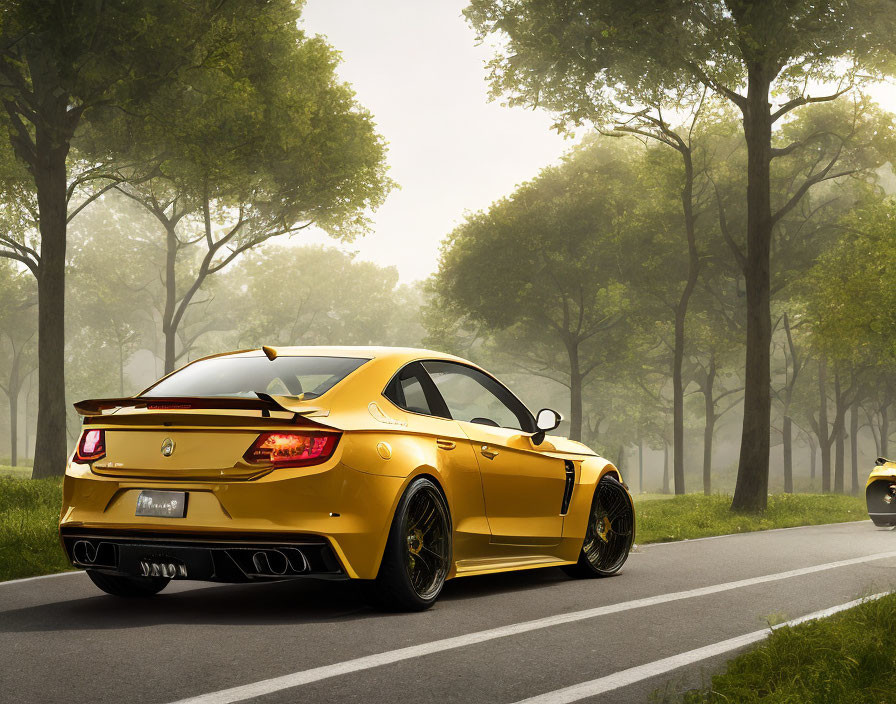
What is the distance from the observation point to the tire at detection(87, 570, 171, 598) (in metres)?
6.89

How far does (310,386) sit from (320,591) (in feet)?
5.42

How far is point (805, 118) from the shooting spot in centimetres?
3050

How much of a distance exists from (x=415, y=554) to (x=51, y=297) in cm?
1358

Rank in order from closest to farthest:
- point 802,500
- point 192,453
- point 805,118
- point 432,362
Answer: point 192,453 → point 432,362 → point 802,500 → point 805,118

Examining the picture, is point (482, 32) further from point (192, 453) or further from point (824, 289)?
point (192, 453)

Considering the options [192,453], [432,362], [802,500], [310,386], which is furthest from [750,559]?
[802,500]

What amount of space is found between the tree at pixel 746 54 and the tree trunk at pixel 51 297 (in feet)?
28.1

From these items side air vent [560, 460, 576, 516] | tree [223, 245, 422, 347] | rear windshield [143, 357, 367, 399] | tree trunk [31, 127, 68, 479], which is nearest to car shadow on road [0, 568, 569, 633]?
side air vent [560, 460, 576, 516]

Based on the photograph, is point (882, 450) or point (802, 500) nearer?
point (802, 500)

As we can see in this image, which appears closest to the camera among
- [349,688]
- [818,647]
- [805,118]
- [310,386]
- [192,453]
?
[349,688]

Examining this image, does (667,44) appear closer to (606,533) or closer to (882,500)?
(882,500)

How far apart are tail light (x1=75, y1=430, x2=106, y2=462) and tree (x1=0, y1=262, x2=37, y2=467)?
3942cm

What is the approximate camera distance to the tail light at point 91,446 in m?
6.25

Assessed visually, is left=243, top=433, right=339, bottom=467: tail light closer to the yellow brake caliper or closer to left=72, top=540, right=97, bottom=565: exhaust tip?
left=72, top=540, right=97, bottom=565: exhaust tip
